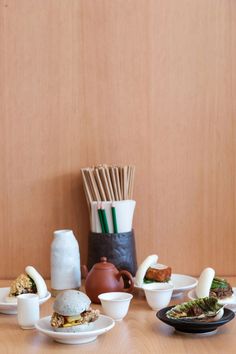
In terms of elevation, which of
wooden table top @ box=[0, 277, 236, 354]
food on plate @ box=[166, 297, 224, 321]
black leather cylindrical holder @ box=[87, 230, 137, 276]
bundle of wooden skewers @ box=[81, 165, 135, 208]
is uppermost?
bundle of wooden skewers @ box=[81, 165, 135, 208]

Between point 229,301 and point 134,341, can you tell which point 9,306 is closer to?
point 134,341

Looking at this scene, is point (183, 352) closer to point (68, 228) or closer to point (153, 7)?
point (68, 228)

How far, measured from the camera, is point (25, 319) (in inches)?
51.2

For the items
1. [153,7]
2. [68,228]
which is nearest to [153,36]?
[153,7]

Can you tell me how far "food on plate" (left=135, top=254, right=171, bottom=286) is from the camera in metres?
1.53

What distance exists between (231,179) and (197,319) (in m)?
0.63

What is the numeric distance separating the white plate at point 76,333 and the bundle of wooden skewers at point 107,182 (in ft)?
1.53

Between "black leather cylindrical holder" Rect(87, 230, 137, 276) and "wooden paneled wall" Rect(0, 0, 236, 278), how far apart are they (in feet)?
0.39

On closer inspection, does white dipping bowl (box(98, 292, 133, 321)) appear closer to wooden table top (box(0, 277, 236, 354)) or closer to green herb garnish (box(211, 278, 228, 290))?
wooden table top (box(0, 277, 236, 354))

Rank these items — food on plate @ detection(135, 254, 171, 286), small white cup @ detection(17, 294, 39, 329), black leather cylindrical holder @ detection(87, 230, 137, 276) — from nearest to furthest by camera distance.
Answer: small white cup @ detection(17, 294, 39, 329), food on plate @ detection(135, 254, 171, 286), black leather cylindrical holder @ detection(87, 230, 137, 276)

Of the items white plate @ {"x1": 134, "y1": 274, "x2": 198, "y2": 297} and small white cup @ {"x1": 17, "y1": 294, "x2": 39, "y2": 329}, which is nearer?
small white cup @ {"x1": 17, "y1": 294, "x2": 39, "y2": 329}

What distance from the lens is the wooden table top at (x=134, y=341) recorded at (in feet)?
3.87

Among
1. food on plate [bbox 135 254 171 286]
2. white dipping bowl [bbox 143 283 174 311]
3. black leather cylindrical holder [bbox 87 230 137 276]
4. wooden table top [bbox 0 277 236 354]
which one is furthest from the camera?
black leather cylindrical holder [bbox 87 230 137 276]

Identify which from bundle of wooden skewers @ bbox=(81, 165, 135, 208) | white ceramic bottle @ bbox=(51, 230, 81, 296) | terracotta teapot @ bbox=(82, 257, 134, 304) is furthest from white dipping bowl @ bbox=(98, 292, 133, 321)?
bundle of wooden skewers @ bbox=(81, 165, 135, 208)
